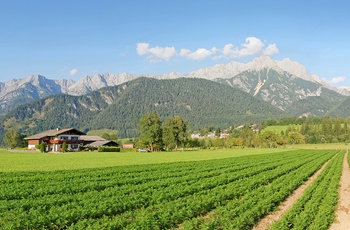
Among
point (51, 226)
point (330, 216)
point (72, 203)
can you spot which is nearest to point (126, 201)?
point (72, 203)

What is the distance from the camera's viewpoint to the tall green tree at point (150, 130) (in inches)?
5128

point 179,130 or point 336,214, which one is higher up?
point 179,130

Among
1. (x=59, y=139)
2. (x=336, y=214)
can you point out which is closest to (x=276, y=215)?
(x=336, y=214)

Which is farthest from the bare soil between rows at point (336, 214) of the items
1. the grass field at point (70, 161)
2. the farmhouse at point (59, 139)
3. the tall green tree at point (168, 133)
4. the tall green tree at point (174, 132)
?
the tall green tree at point (174, 132)

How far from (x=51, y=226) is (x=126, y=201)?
5623 mm

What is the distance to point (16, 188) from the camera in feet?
73.4

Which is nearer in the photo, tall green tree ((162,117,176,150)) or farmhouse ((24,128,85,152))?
farmhouse ((24,128,85,152))

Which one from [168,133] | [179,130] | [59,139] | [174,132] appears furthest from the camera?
[179,130]

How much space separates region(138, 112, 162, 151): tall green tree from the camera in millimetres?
130250

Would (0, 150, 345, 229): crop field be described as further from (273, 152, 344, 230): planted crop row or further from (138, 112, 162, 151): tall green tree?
(138, 112, 162, 151): tall green tree

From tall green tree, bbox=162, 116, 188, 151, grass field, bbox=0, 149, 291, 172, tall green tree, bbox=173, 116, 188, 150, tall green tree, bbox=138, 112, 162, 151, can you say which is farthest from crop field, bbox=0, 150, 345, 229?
tall green tree, bbox=173, 116, 188, 150

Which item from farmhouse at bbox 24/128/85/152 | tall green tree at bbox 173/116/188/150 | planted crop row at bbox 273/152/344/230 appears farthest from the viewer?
tall green tree at bbox 173/116/188/150

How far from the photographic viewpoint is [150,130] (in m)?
130

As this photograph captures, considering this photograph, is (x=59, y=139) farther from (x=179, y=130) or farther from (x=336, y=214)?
(x=336, y=214)
